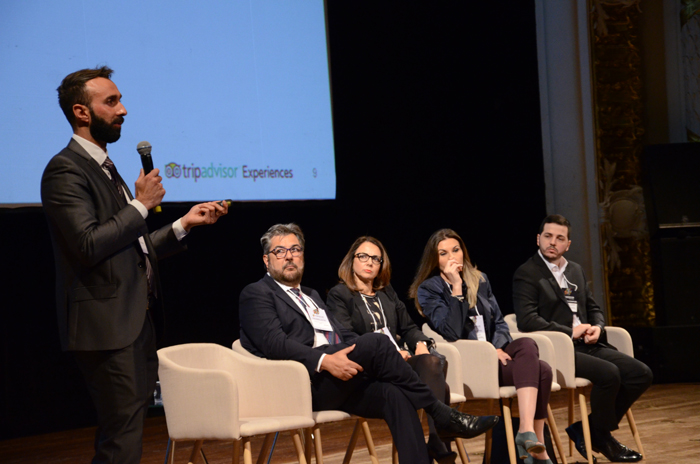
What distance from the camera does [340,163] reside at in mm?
5789

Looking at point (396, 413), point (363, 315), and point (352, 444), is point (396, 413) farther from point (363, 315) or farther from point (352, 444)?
point (363, 315)

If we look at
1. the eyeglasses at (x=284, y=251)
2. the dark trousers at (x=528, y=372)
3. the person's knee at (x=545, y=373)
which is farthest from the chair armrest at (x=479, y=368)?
the eyeglasses at (x=284, y=251)

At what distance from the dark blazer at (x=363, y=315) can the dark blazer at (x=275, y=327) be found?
24 cm

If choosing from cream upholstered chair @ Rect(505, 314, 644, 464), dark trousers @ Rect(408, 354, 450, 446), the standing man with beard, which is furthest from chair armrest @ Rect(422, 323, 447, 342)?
the standing man with beard

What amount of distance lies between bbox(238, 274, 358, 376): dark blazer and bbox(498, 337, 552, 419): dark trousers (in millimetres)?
738

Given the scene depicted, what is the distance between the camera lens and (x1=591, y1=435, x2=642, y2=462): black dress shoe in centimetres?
362

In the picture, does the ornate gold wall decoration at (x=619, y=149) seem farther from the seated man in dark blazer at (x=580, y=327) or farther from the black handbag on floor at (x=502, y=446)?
the black handbag on floor at (x=502, y=446)

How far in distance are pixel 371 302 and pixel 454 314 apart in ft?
1.28

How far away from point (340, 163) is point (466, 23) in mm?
1740

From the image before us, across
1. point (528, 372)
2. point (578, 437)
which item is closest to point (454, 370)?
point (528, 372)

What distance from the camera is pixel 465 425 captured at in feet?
9.73

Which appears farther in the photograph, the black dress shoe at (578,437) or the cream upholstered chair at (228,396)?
the black dress shoe at (578,437)

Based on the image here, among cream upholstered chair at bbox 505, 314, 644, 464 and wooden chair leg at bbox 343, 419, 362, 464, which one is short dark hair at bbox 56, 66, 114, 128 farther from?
cream upholstered chair at bbox 505, 314, 644, 464

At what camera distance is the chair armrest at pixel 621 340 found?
4.12m
